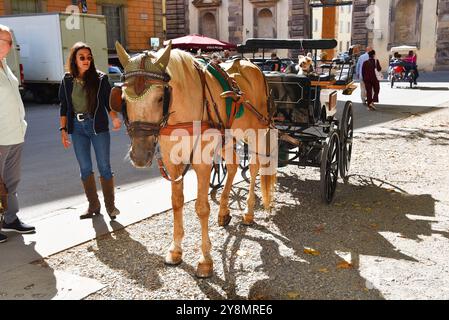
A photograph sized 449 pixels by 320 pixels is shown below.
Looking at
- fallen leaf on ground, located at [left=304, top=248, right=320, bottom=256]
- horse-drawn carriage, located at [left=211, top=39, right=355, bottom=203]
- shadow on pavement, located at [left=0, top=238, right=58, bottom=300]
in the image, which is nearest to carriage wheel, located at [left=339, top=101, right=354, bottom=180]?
horse-drawn carriage, located at [left=211, top=39, right=355, bottom=203]

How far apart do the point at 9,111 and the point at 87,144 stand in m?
0.90

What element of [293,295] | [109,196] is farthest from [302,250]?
[109,196]

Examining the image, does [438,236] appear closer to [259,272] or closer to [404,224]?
[404,224]

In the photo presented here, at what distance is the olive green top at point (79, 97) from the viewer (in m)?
4.96

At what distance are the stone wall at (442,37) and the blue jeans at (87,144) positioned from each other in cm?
3124

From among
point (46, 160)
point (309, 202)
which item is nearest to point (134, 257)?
point (309, 202)

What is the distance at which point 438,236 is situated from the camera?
4.84m

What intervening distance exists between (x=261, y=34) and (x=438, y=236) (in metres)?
32.9

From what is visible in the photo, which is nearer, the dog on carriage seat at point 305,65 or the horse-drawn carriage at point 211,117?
the horse-drawn carriage at point 211,117

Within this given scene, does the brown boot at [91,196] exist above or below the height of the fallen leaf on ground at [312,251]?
above

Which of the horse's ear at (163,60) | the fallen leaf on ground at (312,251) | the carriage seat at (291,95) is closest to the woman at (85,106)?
the horse's ear at (163,60)

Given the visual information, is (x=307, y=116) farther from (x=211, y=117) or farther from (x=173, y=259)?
(x=173, y=259)

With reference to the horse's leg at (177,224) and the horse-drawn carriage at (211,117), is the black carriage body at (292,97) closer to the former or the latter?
the horse-drawn carriage at (211,117)

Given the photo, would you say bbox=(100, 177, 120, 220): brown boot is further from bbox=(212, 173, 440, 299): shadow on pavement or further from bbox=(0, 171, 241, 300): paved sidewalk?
bbox=(212, 173, 440, 299): shadow on pavement
